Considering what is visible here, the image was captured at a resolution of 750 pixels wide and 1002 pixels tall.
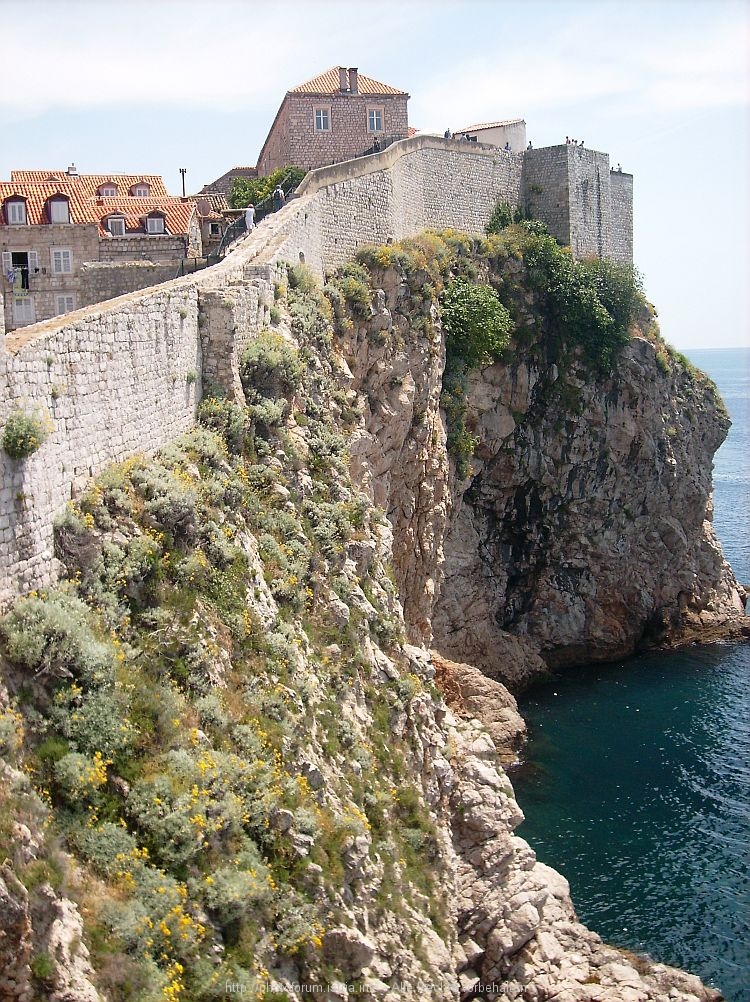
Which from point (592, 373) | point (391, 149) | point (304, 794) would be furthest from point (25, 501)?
point (592, 373)

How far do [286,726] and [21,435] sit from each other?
6.64 metres

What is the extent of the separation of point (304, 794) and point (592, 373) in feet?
133

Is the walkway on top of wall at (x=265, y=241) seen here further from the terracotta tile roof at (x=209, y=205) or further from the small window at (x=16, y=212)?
the small window at (x=16, y=212)

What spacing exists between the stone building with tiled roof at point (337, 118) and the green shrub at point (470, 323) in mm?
7867

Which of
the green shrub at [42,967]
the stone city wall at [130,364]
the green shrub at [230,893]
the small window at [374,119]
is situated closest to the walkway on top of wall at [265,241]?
the stone city wall at [130,364]

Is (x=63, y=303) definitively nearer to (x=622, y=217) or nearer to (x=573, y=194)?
(x=573, y=194)

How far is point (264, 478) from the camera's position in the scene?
22406mm

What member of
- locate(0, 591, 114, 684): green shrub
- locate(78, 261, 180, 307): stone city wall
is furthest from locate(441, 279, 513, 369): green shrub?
locate(0, 591, 114, 684): green shrub

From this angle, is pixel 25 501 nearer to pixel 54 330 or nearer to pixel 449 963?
pixel 54 330

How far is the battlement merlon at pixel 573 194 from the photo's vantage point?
55.0 m

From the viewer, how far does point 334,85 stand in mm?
47094

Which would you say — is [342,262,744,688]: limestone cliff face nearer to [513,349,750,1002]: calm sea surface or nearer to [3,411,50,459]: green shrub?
[513,349,750,1002]: calm sea surface

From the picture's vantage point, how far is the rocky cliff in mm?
12797

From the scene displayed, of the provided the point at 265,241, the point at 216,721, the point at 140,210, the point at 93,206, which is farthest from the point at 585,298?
the point at 216,721
